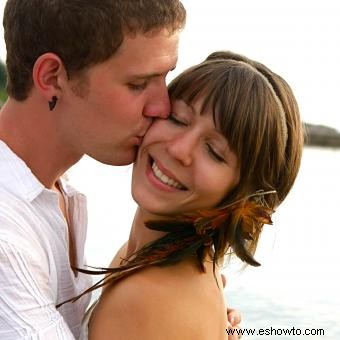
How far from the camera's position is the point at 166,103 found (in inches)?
107

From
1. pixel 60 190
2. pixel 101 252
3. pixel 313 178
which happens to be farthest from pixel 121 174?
pixel 60 190

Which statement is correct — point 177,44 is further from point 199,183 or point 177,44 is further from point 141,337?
point 141,337

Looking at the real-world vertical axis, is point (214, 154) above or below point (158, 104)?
below

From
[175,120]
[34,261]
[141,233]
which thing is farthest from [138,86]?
[34,261]

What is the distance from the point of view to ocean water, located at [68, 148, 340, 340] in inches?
246

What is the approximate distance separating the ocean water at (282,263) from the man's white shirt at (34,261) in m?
0.67

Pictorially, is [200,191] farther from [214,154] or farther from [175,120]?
[175,120]

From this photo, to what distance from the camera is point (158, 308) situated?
252 centimetres

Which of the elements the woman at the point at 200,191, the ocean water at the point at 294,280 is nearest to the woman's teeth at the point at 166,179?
the woman at the point at 200,191

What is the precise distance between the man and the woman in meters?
0.11

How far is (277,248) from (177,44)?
20.1 ft

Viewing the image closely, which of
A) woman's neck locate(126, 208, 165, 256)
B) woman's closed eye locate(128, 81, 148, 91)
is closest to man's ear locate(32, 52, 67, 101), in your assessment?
woman's closed eye locate(128, 81, 148, 91)

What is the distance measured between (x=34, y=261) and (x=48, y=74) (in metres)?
0.67

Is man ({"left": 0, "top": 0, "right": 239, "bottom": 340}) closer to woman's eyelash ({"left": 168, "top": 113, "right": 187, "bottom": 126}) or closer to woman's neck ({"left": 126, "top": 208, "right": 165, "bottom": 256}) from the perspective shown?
woman's eyelash ({"left": 168, "top": 113, "right": 187, "bottom": 126})
